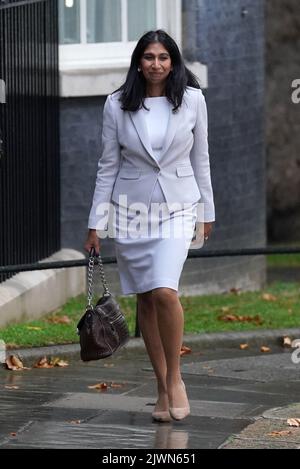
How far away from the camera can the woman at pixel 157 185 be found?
782 cm

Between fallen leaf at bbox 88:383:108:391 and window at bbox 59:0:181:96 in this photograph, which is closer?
fallen leaf at bbox 88:383:108:391

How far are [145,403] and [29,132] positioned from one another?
3651 mm

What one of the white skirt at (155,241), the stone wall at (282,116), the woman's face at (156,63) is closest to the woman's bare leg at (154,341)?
the white skirt at (155,241)

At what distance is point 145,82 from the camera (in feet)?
26.1

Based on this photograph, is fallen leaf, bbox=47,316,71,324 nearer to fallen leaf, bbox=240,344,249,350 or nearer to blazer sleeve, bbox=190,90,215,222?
fallen leaf, bbox=240,344,249,350

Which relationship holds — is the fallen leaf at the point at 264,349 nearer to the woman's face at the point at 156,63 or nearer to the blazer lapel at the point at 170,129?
the blazer lapel at the point at 170,129

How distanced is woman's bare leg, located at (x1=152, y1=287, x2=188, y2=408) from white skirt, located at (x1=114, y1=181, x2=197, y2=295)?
6cm

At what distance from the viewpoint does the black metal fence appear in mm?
10891

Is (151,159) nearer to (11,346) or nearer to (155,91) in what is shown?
(155,91)

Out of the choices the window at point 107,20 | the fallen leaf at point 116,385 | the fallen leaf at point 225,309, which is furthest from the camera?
the window at point 107,20

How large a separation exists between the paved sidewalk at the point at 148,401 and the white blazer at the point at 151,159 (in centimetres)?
109

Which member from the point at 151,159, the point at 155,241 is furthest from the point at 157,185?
the point at 155,241

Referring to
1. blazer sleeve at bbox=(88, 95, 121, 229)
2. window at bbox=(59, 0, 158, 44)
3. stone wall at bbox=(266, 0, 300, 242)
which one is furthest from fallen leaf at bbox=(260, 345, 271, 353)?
stone wall at bbox=(266, 0, 300, 242)
